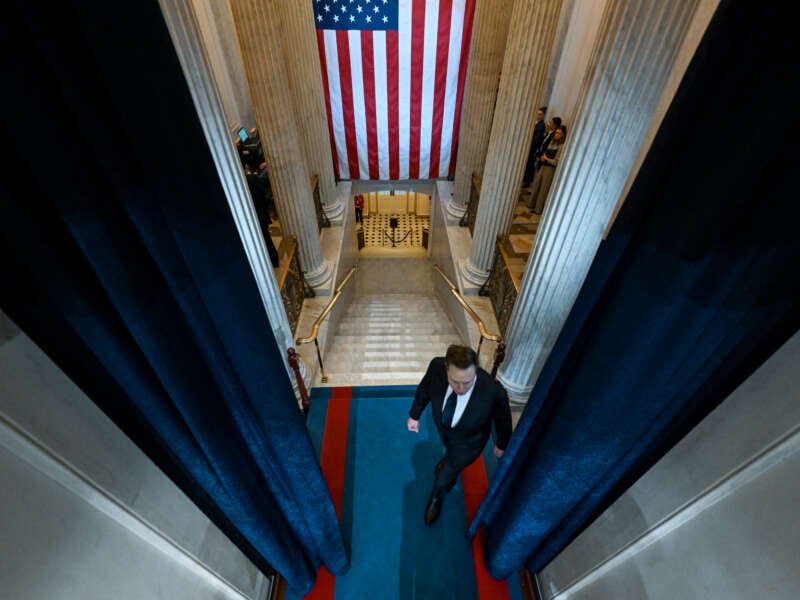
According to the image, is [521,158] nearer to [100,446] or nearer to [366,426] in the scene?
[366,426]

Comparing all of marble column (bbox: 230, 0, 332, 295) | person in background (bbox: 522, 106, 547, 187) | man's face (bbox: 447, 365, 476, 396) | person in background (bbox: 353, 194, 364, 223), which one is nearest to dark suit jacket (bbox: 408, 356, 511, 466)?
Result: man's face (bbox: 447, 365, 476, 396)

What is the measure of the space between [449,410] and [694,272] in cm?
158

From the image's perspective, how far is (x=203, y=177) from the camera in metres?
0.98

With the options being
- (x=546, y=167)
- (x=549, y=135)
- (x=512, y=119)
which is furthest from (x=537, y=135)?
(x=512, y=119)

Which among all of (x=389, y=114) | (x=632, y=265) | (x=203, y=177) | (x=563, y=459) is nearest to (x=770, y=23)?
(x=632, y=265)

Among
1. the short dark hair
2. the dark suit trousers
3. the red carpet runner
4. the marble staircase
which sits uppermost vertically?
the short dark hair

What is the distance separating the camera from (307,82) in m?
5.51

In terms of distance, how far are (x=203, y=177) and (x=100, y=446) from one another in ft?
2.90

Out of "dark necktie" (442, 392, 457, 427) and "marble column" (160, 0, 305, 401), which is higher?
"marble column" (160, 0, 305, 401)

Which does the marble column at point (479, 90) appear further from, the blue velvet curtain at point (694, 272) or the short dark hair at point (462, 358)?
the blue velvet curtain at point (694, 272)

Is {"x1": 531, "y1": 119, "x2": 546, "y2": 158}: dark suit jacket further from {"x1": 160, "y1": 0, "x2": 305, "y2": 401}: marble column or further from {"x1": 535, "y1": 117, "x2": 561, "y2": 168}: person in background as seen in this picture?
{"x1": 160, "y1": 0, "x2": 305, "y2": 401}: marble column

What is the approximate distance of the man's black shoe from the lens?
2924 mm

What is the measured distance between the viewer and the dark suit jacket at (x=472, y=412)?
86.3 inches

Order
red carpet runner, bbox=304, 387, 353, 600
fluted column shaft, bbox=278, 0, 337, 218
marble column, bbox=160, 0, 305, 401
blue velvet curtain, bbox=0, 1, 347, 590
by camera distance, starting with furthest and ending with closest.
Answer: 1. fluted column shaft, bbox=278, 0, 337, 218
2. red carpet runner, bbox=304, 387, 353, 600
3. marble column, bbox=160, 0, 305, 401
4. blue velvet curtain, bbox=0, 1, 347, 590
